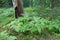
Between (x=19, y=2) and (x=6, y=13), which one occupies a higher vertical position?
(x=19, y=2)

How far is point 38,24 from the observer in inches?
163

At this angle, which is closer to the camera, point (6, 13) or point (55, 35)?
point (55, 35)

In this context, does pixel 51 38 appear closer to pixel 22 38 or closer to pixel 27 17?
pixel 22 38

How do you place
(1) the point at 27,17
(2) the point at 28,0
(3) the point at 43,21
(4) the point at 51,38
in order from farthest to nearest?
1. (2) the point at 28,0
2. (1) the point at 27,17
3. (3) the point at 43,21
4. (4) the point at 51,38

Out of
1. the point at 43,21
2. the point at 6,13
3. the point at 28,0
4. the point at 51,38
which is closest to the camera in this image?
the point at 51,38

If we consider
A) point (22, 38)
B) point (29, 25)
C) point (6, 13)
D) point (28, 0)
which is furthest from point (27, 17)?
point (28, 0)

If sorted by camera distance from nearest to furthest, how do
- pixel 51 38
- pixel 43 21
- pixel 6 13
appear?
pixel 51 38 < pixel 43 21 < pixel 6 13

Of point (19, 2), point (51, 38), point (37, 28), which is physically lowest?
point (51, 38)

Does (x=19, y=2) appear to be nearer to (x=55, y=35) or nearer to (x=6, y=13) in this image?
(x=6, y=13)

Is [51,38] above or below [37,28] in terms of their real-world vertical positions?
below

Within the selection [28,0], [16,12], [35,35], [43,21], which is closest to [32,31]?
[35,35]

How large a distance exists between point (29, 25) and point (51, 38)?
74 cm

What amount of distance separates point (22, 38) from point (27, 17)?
0.94 metres

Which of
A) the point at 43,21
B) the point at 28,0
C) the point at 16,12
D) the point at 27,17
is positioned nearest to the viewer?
the point at 43,21
